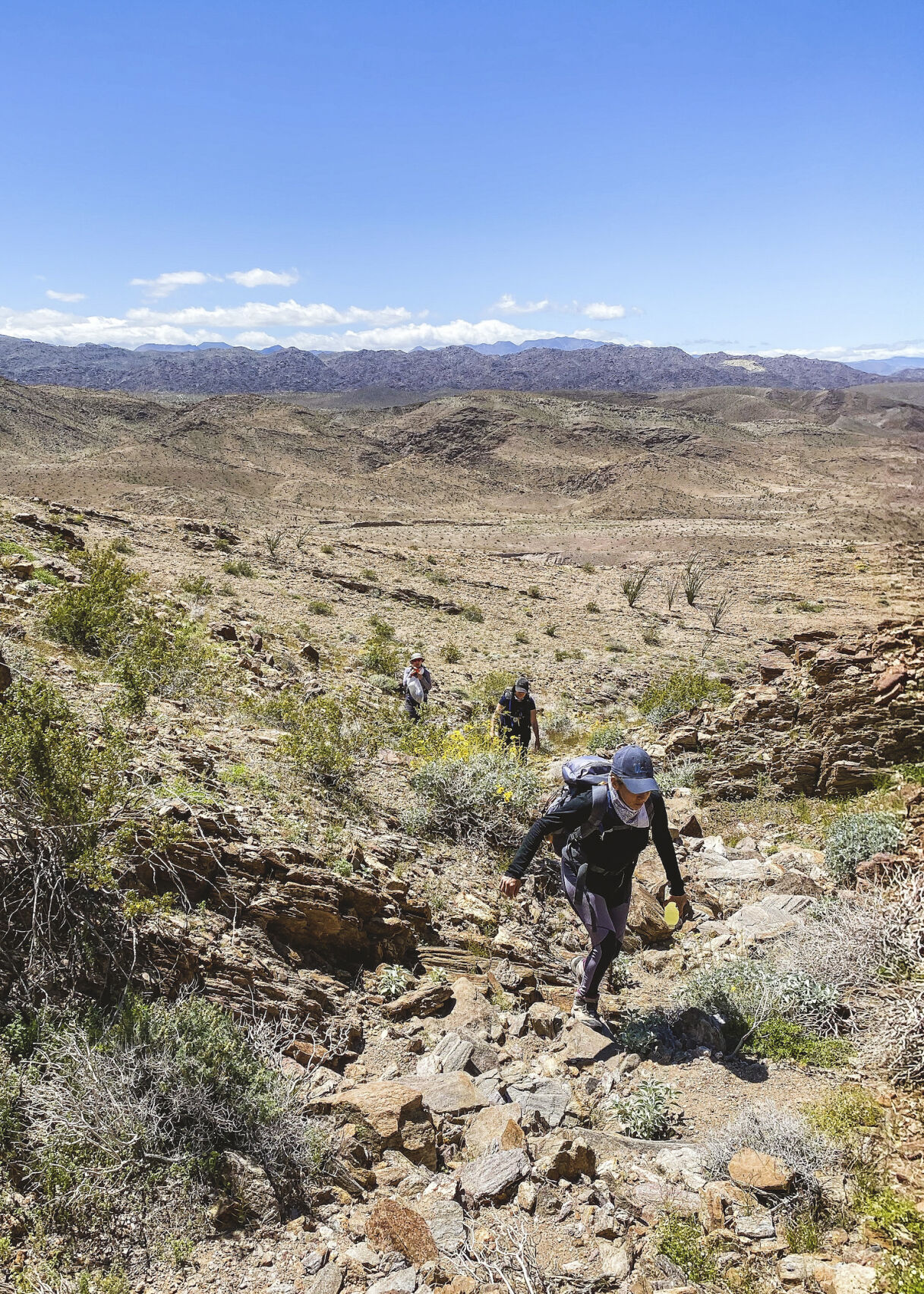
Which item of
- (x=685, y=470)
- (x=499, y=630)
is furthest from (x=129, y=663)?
(x=685, y=470)

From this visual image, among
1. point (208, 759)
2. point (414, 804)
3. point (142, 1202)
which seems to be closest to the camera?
point (142, 1202)

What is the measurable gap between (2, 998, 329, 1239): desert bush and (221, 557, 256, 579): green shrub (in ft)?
50.5

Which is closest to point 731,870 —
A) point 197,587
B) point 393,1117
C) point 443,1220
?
point 393,1117

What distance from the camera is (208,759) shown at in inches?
173

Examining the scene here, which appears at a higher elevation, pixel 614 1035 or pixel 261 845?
pixel 261 845

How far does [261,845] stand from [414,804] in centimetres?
185

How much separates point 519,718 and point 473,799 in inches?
64.1

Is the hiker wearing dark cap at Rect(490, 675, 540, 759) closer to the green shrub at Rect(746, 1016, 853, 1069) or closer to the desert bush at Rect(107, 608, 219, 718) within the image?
the desert bush at Rect(107, 608, 219, 718)

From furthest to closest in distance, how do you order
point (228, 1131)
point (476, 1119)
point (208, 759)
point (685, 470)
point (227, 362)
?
1. point (227, 362)
2. point (685, 470)
3. point (208, 759)
4. point (476, 1119)
5. point (228, 1131)

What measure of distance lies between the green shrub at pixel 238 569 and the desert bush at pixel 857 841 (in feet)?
48.7

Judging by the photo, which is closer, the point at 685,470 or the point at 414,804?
the point at 414,804

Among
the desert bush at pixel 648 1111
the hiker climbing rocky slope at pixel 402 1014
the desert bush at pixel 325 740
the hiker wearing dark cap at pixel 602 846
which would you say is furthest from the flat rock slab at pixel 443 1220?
the desert bush at pixel 325 740

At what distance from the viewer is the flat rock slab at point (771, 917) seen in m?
4.39

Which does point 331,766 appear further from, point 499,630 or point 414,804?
point 499,630
